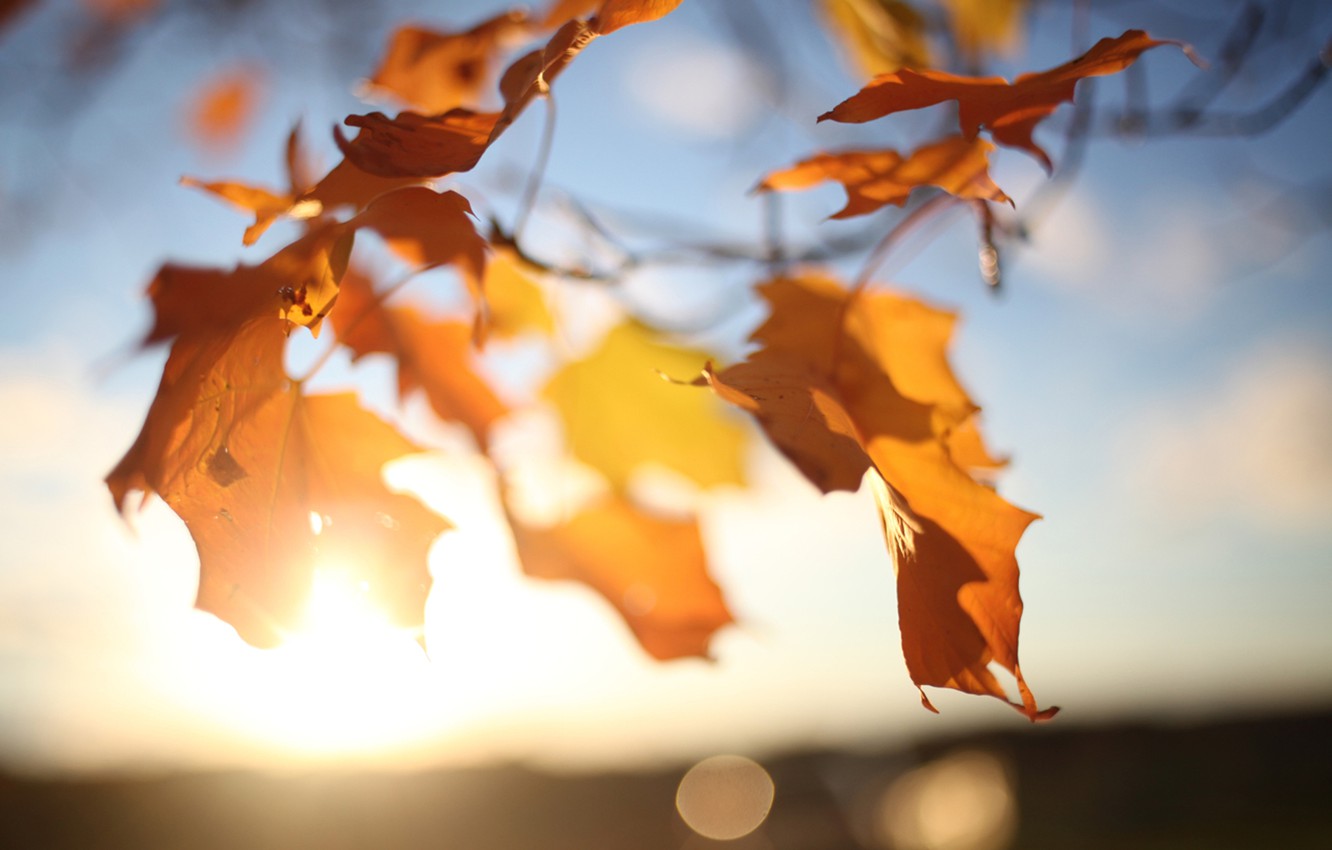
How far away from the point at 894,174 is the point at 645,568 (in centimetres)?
35

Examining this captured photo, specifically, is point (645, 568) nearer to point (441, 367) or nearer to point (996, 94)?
point (441, 367)

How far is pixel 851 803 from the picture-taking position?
6996 mm

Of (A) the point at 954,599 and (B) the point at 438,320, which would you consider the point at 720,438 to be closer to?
(B) the point at 438,320

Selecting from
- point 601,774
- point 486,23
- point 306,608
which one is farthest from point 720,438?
point 601,774

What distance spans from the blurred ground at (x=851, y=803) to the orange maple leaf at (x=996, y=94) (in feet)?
16.9

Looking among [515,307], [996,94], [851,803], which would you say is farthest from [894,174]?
[851,803]

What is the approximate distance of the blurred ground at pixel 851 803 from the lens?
184 inches

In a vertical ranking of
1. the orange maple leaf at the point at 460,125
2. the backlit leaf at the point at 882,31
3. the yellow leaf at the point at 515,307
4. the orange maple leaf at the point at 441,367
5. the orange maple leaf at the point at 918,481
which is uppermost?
the backlit leaf at the point at 882,31

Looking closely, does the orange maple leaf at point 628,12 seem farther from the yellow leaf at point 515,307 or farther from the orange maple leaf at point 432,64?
the yellow leaf at point 515,307

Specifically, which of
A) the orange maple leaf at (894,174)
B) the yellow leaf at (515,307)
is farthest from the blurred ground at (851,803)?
the orange maple leaf at (894,174)

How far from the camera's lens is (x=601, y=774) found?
7008 millimetres

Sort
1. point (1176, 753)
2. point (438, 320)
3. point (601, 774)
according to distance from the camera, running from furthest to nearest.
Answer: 1. point (601, 774)
2. point (1176, 753)
3. point (438, 320)

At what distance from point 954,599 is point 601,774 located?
717cm

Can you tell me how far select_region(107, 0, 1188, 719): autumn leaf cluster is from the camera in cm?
37
